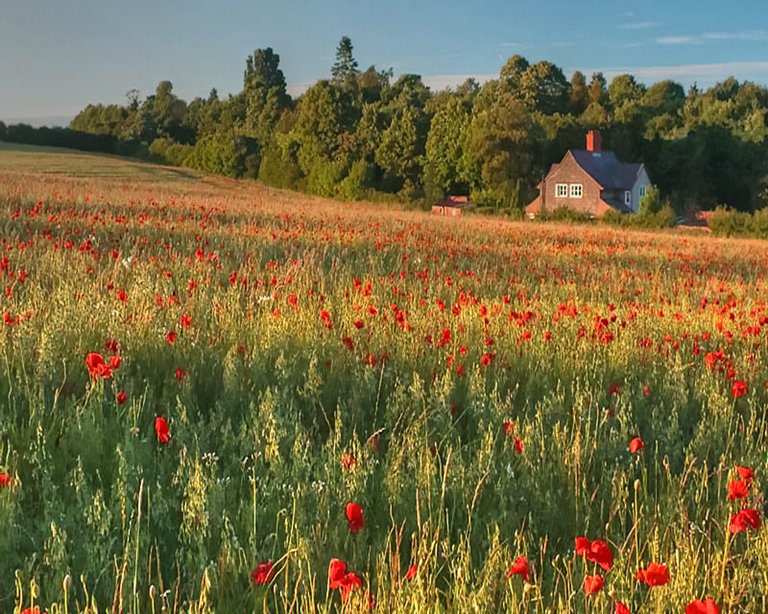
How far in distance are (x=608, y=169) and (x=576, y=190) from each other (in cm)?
413

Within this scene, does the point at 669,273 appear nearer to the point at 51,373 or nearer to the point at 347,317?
the point at 347,317

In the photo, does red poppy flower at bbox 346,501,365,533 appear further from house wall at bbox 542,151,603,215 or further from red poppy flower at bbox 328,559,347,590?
house wall at bbox 542,151,603,215

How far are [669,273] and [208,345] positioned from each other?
33.9 feet

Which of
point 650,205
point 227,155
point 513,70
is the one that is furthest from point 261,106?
point 650,205

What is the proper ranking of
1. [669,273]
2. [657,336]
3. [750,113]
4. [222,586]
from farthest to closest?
1. [750,113]
2. [669,273]
3. [657,336]
4. [222,586]

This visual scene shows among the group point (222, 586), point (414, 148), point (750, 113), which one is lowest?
point (222, 586)

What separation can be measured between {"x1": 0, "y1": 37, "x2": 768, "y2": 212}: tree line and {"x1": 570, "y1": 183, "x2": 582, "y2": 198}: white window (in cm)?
314

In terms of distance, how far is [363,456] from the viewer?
10.2ft

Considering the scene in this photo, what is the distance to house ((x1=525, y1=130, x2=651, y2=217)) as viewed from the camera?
5859 cm

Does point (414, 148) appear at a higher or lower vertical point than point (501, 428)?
higher

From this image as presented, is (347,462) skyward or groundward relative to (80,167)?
groundward

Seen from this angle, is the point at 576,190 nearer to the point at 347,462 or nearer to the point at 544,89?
the point at 544,89

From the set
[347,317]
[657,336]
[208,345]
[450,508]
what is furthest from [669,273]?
[450,508]

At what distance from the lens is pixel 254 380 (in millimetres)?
4266
